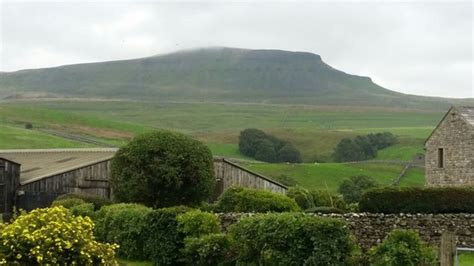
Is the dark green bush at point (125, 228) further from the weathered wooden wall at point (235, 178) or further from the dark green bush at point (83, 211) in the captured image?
the weathered wooden wall at point (235, 178)

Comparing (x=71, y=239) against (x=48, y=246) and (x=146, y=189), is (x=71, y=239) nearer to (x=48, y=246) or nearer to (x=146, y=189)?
(x=48, y=246)

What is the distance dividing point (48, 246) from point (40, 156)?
47.6m

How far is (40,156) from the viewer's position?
216 feet

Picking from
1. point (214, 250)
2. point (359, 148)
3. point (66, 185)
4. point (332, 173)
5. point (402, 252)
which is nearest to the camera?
point (402, 252)

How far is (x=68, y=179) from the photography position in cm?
5322

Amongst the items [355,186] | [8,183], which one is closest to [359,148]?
[355,186]

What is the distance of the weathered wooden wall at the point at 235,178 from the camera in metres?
55.1

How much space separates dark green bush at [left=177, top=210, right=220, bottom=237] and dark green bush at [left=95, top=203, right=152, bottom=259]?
183 centimetres

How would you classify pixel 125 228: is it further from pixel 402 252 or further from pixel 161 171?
pixel 402 252

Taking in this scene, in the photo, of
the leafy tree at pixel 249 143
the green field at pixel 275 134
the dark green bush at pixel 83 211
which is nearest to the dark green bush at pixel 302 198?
the dark green bush at pixel 83 211

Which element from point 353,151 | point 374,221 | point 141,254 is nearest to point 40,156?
point 141,254

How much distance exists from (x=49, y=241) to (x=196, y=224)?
22.3 feet

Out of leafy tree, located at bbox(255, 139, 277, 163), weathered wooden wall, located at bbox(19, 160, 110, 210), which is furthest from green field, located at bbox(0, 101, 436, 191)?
weathered wooden wall, located at bbox(19, 160, 110, 210)

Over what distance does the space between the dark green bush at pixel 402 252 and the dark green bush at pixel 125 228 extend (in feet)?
30.8
